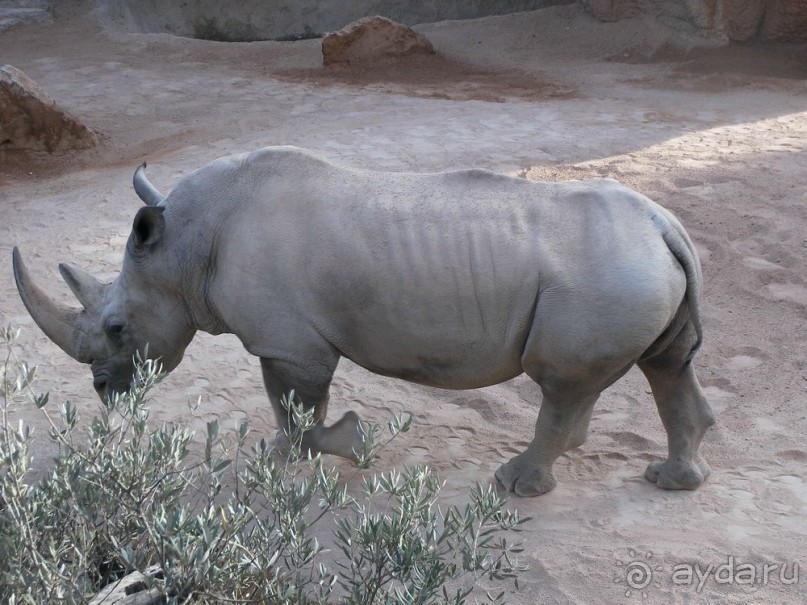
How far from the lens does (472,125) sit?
33.8ft

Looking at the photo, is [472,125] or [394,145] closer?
[394,145]

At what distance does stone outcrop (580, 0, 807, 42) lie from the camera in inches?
514

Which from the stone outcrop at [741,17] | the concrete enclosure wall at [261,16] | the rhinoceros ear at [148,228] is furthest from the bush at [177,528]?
the concrete enclosure wall at [261,16]

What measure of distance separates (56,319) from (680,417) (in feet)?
10.1

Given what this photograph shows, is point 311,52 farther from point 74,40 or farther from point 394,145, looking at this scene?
point 394,145

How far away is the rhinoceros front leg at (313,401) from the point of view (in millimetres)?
4430

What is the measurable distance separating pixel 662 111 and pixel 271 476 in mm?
8958

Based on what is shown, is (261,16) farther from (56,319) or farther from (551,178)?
(56,319)

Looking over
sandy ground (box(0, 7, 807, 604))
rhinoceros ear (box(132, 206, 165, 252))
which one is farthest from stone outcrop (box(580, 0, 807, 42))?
rhinoceros ear (box(132, 206, 165, 252))

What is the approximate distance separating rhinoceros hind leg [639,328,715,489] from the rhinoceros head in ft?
7.57

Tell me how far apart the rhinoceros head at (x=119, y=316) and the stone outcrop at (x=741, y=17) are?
1103 centimetres

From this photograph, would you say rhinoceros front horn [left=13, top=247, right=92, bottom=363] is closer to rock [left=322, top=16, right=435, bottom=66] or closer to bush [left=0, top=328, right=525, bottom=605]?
bush [left=0, top=328, right=525, bottom=605]

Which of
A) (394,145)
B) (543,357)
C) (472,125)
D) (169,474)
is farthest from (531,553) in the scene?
(472,125)

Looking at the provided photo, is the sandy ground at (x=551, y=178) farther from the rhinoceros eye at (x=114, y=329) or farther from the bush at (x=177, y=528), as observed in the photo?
the bush at (x=177, y=528)
